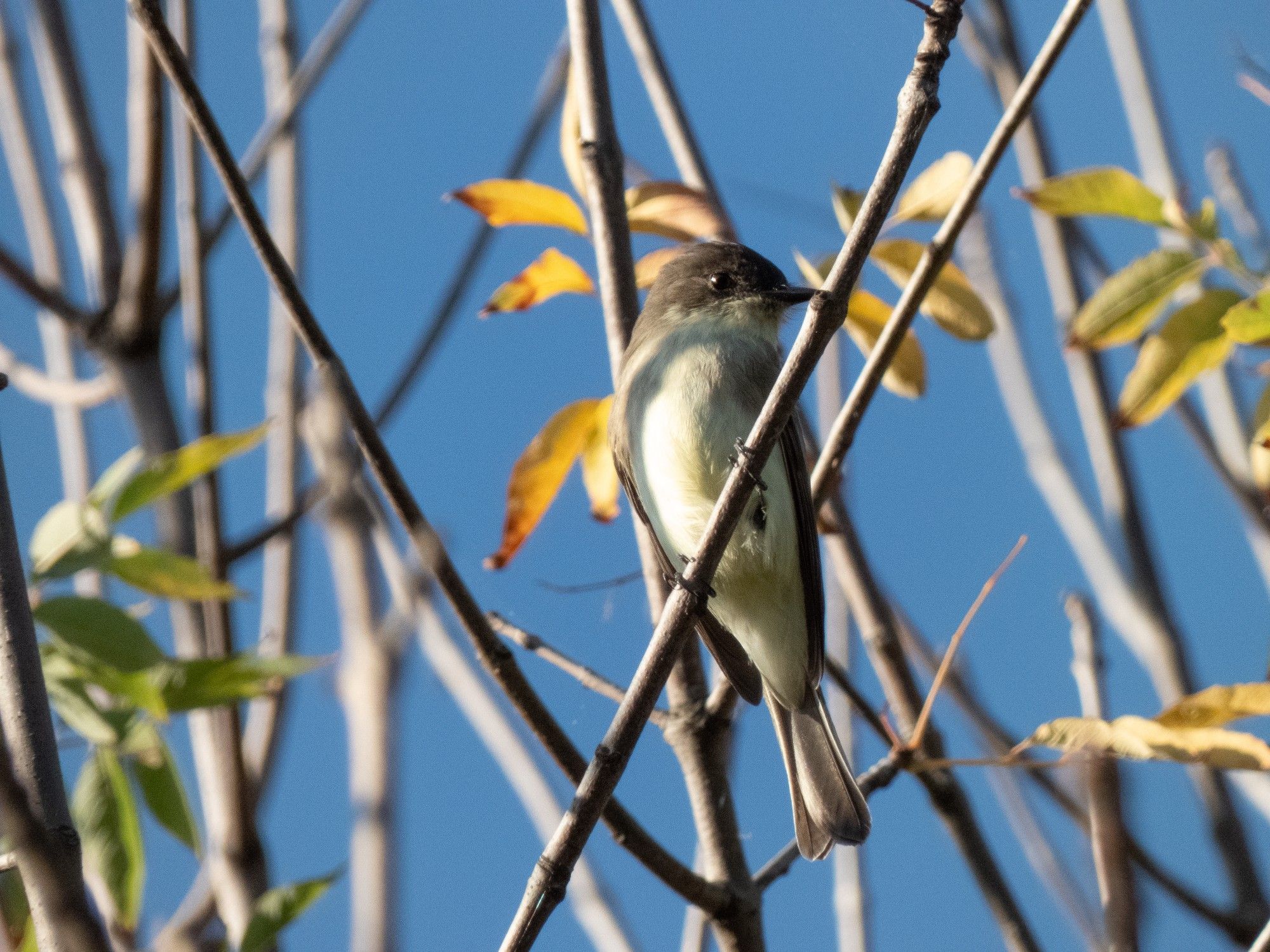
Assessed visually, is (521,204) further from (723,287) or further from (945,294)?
(723,287)

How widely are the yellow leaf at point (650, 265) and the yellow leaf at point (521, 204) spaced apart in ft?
1.05

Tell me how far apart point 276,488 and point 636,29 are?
1665 millimetres

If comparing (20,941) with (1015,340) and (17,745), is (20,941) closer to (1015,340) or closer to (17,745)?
(17,745)

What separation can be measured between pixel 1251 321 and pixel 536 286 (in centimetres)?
145

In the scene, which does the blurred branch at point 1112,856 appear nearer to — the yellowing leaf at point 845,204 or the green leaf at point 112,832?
the yellowing leaf at point 845,204

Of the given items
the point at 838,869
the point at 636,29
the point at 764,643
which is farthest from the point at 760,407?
the point at 838,869

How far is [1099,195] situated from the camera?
2721mm

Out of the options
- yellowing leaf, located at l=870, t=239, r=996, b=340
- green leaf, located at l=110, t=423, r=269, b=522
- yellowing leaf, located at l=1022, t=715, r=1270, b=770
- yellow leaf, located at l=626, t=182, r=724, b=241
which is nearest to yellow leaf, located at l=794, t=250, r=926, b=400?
yellowing leaf, located at l=870, t=239, r=996, b=340

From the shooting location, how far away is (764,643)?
375 centimetres

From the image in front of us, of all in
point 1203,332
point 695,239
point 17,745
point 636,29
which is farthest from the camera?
point 636,29

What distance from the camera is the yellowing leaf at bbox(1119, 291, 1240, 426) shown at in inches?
106

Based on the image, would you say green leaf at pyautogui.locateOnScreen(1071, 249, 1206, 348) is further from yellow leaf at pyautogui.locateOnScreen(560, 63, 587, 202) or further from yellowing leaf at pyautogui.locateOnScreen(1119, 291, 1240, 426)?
yellow leaf at pyautogui.locateOnScreen(560, 63, 587, 202)

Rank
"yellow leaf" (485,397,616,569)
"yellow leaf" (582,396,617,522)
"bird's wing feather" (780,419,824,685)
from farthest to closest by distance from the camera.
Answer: "bird's wing feather" (780,419,824,685)
"yellow leaf" (582,396,617,522)
"yellow leaf" (485,397,616,569)

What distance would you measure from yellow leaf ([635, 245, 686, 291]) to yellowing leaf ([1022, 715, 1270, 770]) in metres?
1.48
